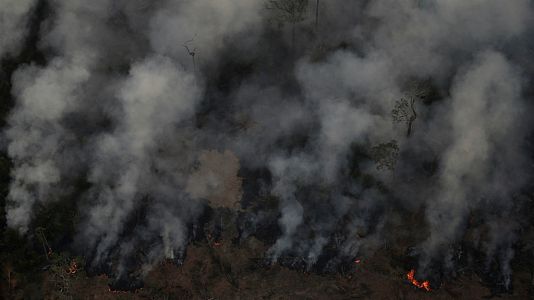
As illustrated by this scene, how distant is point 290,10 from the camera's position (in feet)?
115

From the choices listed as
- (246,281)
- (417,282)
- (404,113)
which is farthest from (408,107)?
(246,281)

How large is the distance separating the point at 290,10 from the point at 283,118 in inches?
305

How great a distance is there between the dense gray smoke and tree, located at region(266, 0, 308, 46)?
0.71ft

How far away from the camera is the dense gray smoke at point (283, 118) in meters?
29.7

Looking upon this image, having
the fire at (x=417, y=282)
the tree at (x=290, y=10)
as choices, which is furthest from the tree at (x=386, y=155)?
the tree at (x=290, y=10)

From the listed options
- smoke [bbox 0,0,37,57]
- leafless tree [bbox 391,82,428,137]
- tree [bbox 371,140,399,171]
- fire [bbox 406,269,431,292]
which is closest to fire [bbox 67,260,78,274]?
smoke [bbox 0,0,37,57]

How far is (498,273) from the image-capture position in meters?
27.5

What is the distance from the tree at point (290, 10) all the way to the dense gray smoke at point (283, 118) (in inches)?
8.5

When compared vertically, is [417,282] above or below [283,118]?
below

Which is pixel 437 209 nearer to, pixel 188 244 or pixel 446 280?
pixel 446 280

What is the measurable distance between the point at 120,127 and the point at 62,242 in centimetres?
793

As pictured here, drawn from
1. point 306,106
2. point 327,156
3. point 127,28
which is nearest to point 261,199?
point 327,156

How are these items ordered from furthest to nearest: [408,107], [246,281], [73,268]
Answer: [408,107] → [73,268] → [246,281]

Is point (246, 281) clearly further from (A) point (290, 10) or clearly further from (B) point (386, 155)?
(A) point (290, 10)
